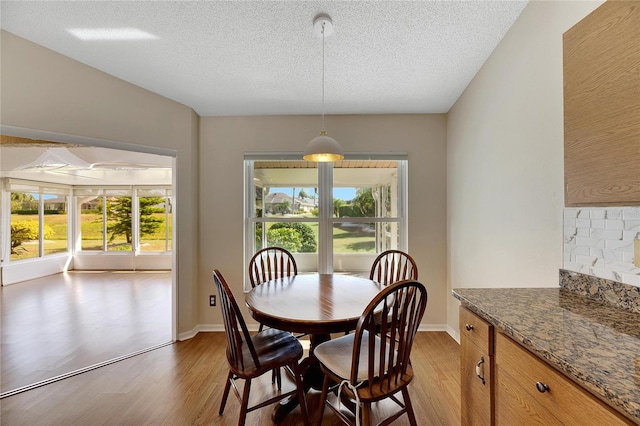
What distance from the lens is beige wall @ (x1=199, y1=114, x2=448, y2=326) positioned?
3234 mm

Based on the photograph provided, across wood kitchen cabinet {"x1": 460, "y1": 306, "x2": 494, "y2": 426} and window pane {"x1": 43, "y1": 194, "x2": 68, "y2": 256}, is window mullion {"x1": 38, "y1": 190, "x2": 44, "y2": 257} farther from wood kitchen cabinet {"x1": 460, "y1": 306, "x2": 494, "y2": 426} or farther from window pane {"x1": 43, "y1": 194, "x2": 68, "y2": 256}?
wood kitchen cabinet {"x1": 460, "y1": 306, "x2": 494, "y2": 426}

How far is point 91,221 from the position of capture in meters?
6.99

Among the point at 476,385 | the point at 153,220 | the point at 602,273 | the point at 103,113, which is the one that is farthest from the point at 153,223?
the point at 602,273

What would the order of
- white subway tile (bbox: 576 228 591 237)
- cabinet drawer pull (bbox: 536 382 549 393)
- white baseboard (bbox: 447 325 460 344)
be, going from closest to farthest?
cabinet drawer pull (bbox: 536 382 549 393) < white subway tile (bbox: 576 228 591 237) < white baseboard (bbox: 447 325 460 344)

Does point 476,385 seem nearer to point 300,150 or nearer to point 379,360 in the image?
point 379,360

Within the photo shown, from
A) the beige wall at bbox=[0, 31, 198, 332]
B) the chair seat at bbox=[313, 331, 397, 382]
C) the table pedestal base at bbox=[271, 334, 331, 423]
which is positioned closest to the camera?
the chair seat at bbox=[313, 331, 397, 382]

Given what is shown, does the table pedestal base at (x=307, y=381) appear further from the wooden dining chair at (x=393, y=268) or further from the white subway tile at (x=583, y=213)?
the white subway tile at (x=583, y=213)

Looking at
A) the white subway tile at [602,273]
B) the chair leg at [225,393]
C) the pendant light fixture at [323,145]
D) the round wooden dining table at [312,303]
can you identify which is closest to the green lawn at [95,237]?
the round wooden dining table at [312,303]

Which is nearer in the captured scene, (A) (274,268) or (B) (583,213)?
(B) (583,213)

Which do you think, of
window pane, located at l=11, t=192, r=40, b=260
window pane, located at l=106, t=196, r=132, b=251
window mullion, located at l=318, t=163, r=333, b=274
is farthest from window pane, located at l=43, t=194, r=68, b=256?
window mullion, located at l=318, t=163, r=333, b=274

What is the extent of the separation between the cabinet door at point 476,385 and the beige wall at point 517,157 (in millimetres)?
709

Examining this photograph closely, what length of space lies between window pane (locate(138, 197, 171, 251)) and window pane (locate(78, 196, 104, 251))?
1.03m

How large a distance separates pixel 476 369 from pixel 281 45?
2.36m

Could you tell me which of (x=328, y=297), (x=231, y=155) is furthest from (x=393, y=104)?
(x=328, y=297)
